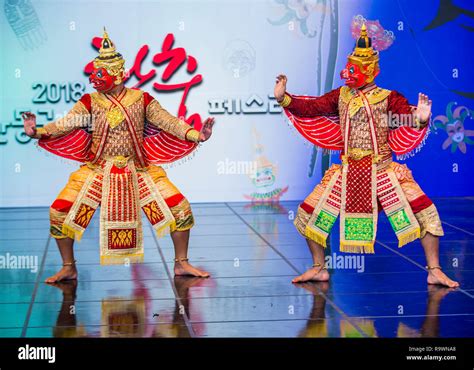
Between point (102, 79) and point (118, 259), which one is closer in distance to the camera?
point (102, 79)

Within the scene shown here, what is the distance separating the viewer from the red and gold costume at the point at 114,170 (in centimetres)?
680

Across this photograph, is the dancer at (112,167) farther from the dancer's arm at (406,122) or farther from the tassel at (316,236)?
the dancer's arm at (406,122)

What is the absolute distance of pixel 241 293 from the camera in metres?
6.54

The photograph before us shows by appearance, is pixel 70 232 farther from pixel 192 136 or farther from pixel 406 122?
pixel 406 122

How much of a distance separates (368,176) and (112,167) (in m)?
1.53

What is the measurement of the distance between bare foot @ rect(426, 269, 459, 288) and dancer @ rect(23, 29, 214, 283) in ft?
4.94

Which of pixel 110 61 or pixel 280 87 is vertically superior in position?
pixel 110 61

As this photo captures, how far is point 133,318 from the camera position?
19.5 feet

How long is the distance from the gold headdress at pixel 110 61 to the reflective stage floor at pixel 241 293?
1291mm

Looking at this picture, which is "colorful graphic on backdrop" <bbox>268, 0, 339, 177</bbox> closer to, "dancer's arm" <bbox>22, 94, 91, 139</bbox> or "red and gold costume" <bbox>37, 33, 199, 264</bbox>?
"red and gold costume" <bbox>37, 33, 199, 264</bbox>

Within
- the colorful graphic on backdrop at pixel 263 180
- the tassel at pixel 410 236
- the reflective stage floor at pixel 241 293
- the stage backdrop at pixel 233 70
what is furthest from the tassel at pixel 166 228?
the colorful graphic on backdrop at pixel 263 180

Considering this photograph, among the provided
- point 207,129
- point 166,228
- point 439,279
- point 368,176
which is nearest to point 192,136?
point 207,129
